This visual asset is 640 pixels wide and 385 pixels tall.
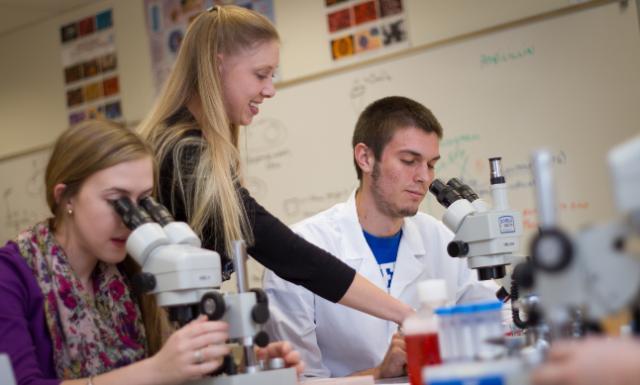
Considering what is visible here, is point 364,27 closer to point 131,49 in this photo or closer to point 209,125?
→ point 131,49

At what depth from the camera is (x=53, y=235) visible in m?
1.81

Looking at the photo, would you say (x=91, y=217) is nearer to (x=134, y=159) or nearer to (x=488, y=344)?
(x=134, y=159)

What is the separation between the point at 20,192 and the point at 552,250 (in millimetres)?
4881

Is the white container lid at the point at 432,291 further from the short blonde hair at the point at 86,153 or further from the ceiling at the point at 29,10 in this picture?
the ceiling at the point at 29,10

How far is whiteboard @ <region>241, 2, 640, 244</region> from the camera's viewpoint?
3271 mm

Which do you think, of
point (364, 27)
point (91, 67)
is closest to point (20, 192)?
point (91, 67)

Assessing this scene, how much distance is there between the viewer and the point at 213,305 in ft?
4.89

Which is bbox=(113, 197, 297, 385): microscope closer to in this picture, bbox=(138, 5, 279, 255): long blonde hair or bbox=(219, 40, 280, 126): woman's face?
bbox=(138, 5, 279, 255): long blonde hair

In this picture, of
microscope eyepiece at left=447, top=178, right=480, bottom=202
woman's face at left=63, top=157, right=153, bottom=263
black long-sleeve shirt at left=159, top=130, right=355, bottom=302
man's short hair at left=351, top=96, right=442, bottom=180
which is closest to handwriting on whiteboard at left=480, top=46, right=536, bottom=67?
man's short hair at left=351, top=96, right=442, bottom=180

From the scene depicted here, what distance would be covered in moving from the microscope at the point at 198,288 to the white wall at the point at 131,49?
233 centimetres

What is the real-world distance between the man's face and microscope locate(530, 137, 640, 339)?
1.83 m

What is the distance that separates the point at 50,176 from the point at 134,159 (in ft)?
0.65

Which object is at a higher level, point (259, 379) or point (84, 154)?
point (84, 154)

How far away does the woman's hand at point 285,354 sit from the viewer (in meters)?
1.77
